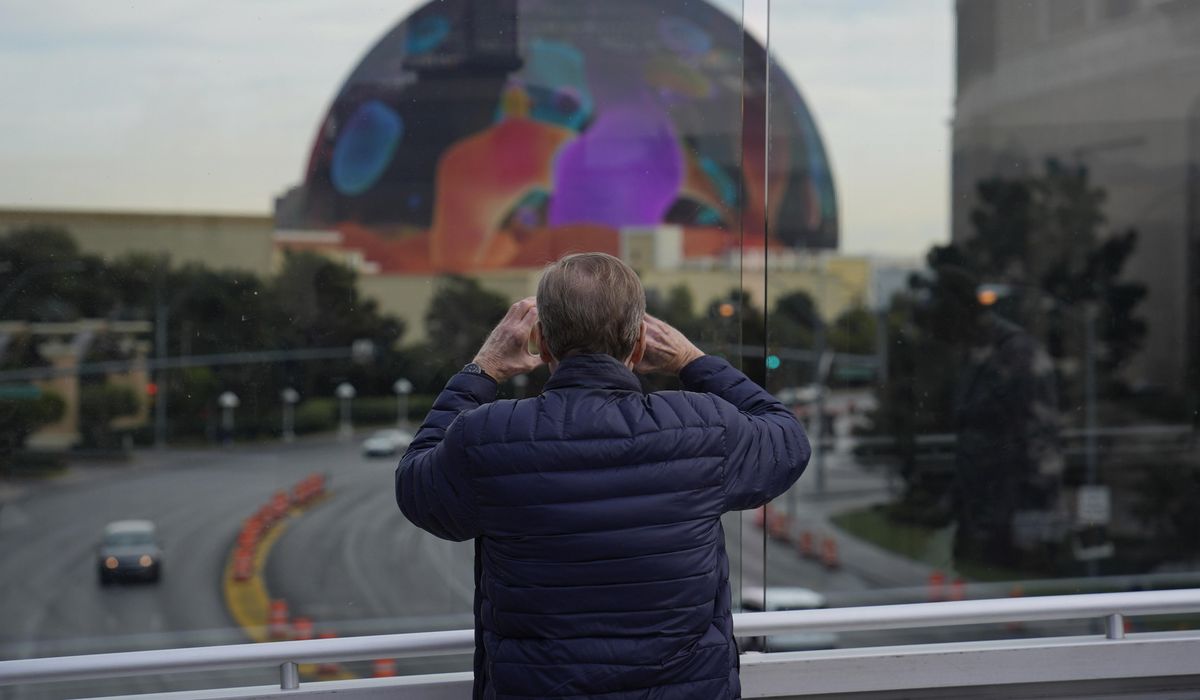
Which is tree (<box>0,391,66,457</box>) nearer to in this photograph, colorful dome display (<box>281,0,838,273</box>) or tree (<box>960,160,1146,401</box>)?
colorful dome display (<box>281,0,838,273</box>)

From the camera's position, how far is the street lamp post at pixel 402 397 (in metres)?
3.54

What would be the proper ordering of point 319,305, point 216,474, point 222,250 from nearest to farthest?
point 319,305
point 222,250
point 216,474

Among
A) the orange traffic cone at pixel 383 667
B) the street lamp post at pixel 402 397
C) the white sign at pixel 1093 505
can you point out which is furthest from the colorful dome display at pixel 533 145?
the white sign at pixel 1093 505

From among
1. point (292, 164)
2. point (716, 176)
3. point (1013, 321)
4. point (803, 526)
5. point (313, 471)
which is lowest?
point (803, 526)

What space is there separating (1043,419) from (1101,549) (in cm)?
76

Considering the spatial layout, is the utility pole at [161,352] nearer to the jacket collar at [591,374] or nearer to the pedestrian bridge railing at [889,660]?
the pedestrian bridge railing at [889,660]

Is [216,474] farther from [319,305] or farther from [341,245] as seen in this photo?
[319,305]

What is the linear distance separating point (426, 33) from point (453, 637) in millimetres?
1833

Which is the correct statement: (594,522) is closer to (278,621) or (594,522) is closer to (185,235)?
(185,235)

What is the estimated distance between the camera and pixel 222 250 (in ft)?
11.2

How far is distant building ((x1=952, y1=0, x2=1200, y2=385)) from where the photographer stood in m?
4.98

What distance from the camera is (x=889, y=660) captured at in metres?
1.15

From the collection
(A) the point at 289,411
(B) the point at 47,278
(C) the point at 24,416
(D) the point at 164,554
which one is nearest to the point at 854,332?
(A) the point at 289,411

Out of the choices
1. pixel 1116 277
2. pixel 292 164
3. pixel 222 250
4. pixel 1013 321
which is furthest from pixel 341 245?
pixel 1116 277
